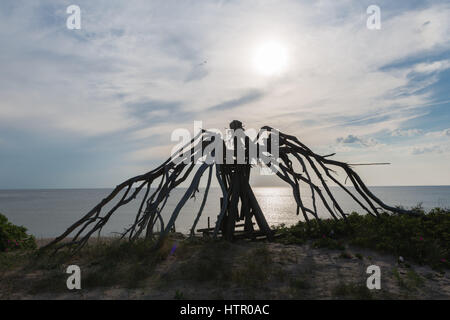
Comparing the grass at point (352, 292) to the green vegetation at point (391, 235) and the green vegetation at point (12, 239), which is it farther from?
the green vegetation at point (12, 239)

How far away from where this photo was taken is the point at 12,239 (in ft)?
37.5

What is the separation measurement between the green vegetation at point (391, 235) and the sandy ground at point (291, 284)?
0.50 meters

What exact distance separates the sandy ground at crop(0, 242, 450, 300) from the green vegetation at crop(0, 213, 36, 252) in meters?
4.48

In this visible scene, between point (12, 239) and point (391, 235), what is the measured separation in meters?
13.4

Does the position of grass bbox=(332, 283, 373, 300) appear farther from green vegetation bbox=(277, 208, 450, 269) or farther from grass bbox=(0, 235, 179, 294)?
grass bbox=(0, 235, 179, 294)

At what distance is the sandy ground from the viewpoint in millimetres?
5805

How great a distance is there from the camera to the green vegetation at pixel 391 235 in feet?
26.6

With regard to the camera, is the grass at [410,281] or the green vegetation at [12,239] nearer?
the grass at [410,281]

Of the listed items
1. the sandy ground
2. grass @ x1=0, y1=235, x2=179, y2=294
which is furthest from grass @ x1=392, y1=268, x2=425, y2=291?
grass @ x1=0, y1=235, x2=179, y2=294

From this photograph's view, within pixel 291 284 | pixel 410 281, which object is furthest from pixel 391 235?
pixel 291 284

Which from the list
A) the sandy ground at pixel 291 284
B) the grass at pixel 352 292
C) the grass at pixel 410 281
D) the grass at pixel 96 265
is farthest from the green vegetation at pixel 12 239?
the grass at pixel 410 281

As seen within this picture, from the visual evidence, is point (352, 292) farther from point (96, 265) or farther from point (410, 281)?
point (96, 265)
